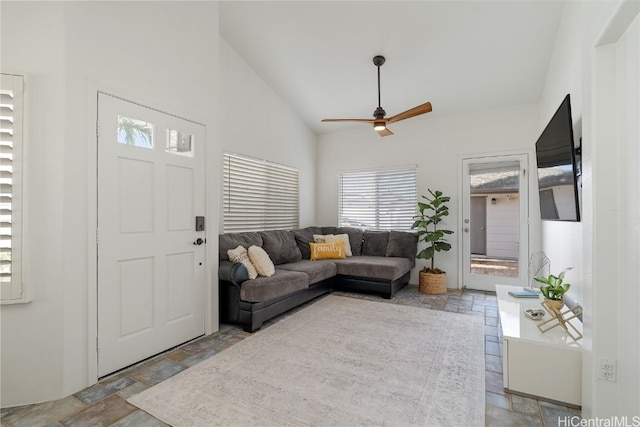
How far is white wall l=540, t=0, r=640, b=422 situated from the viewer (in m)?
1.45

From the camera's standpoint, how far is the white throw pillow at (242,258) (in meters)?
3.25

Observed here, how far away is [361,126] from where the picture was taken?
18.3 ft

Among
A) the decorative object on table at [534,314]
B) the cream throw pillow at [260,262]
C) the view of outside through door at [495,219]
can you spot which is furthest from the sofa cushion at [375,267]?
the decorative object on table at [534,314]

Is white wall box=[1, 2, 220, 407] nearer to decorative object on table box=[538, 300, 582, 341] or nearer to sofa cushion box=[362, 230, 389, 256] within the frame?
decorative object on table box=[538, 300, 582, 341]

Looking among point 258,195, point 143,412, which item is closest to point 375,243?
point 258,195

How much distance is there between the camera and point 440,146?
4973 mm

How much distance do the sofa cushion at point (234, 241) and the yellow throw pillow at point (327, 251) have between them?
1.02m

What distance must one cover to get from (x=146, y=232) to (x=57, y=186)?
26.4 inches

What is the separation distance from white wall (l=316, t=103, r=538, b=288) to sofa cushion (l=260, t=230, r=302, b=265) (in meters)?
1.43

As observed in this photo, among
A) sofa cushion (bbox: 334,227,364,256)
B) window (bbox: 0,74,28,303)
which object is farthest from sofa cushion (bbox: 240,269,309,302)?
sofa cushion (bbox: 334,227,364,256)

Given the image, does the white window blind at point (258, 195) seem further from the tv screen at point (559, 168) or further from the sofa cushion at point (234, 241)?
the tv screen at point (559, 168)

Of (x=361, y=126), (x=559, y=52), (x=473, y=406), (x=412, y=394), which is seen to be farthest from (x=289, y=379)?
(x=361, y=126)

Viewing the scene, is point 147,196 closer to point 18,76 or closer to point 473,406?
point 18,76

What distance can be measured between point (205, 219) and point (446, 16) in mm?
3198
